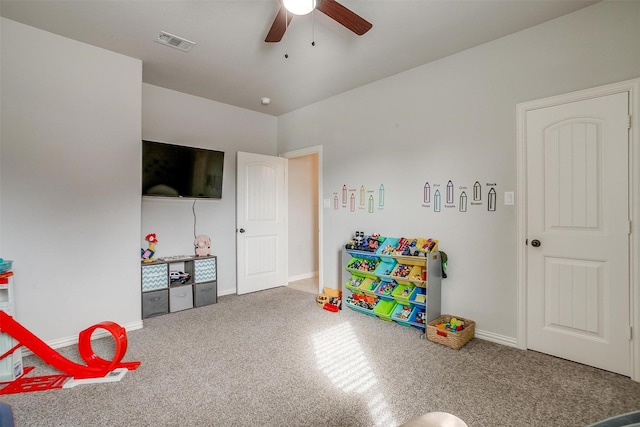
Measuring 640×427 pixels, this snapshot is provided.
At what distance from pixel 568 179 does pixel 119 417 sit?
3.61m

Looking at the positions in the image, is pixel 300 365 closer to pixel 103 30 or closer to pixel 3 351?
pixel 3 351

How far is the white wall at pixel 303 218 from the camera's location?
5.44m

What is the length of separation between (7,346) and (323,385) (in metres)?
2.29

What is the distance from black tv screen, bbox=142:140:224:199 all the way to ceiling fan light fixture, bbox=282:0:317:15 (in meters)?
2.38

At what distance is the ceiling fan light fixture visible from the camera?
1903 millimetres

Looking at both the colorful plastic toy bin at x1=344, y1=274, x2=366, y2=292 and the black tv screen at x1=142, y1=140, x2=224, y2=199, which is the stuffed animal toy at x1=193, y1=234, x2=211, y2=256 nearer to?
the black tv screen at x1=142, y1=140, x2=224, y2=199

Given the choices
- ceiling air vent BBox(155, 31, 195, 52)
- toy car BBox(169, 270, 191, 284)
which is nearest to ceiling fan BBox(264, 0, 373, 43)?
ceiling air vent BBox(155, 31, 195, 52)

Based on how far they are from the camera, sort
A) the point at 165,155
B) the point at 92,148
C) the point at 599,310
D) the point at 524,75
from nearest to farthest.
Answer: the point at 599,310, the point at 524,75, the point at 92,148, the point at 165,155

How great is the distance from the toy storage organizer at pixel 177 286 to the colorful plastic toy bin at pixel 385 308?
6.98 feet

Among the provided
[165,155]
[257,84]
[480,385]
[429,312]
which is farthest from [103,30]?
[480,385]

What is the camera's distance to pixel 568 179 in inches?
98.1

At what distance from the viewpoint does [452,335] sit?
2697 mm

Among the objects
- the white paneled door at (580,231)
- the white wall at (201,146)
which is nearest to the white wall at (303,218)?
the white wall at (201,146)

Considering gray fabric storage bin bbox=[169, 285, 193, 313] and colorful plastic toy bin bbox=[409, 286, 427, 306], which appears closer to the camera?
colorful plastic toy bin bbox=[409, 286, 427, 306]
